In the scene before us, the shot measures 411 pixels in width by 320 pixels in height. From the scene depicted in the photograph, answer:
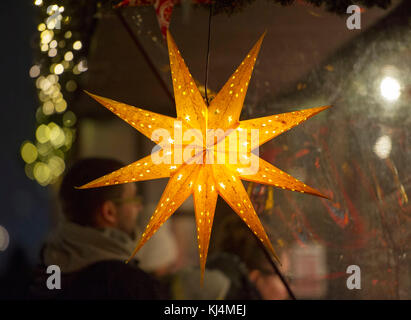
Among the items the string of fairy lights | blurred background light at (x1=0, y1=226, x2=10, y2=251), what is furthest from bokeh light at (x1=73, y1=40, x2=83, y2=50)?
blurred background light at (x1=0, y1=226, x2=10, y2=251)

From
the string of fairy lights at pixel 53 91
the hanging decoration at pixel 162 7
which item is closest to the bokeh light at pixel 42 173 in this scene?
the string of fairy lights at pixel 53 91

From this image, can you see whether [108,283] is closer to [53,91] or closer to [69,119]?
[69,119]

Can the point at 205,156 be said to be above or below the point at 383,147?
below

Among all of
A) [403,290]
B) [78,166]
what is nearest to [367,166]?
[403,290]

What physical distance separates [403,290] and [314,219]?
1.24 feet

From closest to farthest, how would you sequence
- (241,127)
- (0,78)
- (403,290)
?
1. (241,127)
2. (403,290)
3. (0,78)

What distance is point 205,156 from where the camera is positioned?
1.15m

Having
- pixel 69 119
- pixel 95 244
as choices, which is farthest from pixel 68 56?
pixel 95 244

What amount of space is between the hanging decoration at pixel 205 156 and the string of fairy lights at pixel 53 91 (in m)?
0.41

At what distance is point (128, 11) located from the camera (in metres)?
1.51

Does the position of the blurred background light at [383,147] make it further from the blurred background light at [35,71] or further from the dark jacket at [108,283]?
the blurred background light at [35,71]

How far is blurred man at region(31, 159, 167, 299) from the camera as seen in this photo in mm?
1425

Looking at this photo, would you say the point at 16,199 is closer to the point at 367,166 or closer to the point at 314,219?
the point at 314,219

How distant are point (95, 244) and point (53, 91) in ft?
1.89
